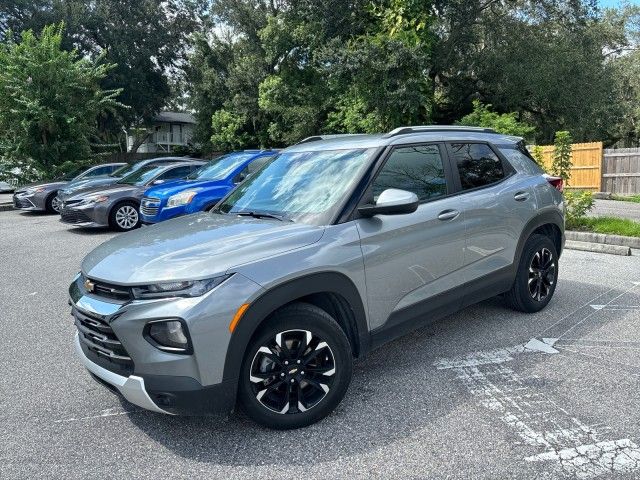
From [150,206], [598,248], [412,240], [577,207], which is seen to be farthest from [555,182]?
[150,206]

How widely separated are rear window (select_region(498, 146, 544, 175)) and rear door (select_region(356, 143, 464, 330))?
0.99 meters

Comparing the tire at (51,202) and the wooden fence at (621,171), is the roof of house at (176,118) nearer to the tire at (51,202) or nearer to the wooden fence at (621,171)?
the tire at (51,202)

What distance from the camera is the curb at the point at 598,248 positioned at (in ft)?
26.3

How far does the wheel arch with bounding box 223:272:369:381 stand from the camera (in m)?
2.80

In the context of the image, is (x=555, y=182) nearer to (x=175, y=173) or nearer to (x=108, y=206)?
(x=108, y=206)

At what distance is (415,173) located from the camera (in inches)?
157

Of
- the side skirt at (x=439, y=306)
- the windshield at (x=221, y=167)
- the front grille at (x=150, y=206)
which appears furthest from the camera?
the windshield at (x=221, y=167)

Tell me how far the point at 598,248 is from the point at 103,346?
7781 millimetres

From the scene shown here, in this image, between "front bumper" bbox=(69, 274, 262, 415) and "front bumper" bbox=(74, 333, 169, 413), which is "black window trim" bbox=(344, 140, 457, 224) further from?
"front bumper" bbox=(74, 333, 169, 413)

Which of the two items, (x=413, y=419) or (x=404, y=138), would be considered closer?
(x=413, y=419)

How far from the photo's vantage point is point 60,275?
7383 millimetres

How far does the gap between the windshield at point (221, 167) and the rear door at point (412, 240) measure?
255 inches

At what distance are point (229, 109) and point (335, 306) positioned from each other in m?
33.4

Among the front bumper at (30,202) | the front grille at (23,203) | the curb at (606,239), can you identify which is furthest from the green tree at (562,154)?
the front grille at (23,203)
